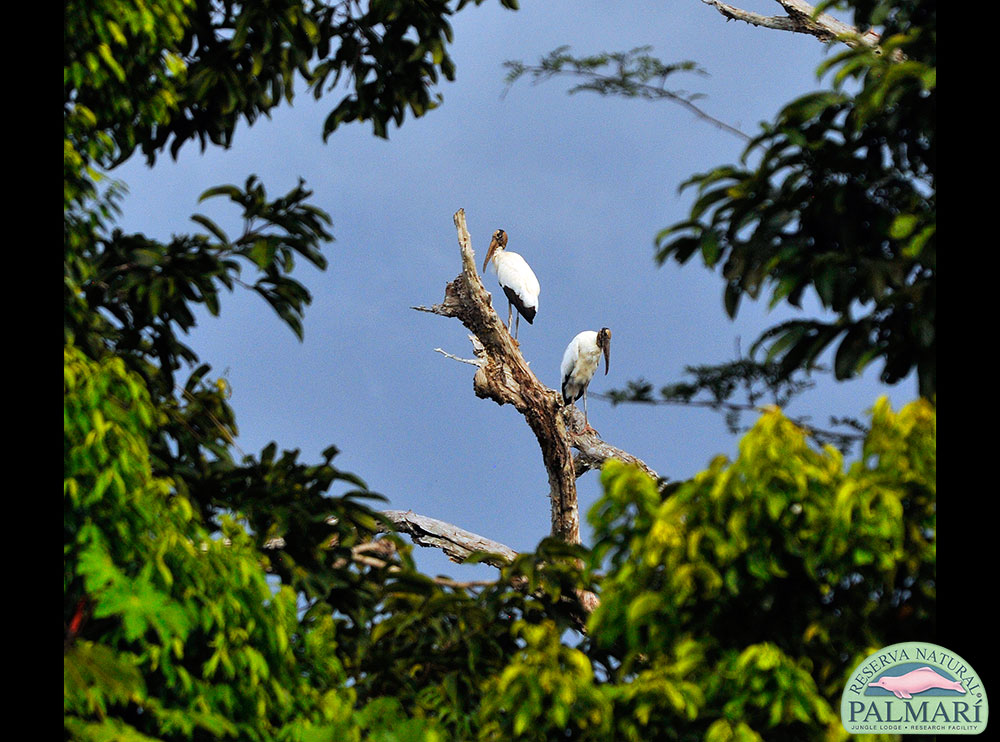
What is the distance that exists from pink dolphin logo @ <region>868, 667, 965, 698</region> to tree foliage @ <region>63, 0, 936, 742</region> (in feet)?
0.36

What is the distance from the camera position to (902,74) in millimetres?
3289

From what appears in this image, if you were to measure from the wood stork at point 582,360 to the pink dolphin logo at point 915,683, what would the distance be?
9.06m

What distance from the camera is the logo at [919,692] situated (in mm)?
3092

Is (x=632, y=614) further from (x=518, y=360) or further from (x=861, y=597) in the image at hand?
(x=518, y=360)

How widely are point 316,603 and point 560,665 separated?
137 centimetres

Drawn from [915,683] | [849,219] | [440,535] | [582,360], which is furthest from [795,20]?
[915,683]

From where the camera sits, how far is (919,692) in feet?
10.3

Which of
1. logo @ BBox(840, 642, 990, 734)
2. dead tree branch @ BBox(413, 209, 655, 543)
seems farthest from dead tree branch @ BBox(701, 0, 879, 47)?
logo @ BBox(840, 642, 990, 734)

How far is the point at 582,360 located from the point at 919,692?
9.29m

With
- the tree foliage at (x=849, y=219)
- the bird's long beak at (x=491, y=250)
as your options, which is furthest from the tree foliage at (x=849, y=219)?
the bird's long beak at (x=491, y=250)

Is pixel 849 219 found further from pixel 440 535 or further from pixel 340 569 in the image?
pixel 440 535

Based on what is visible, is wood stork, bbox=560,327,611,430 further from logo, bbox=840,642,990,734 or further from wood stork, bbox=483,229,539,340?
logo, bbox=840,642,990,734

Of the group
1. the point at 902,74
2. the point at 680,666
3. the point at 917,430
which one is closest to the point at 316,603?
the point at 680,666

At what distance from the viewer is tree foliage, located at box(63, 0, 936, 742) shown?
3.19 m
